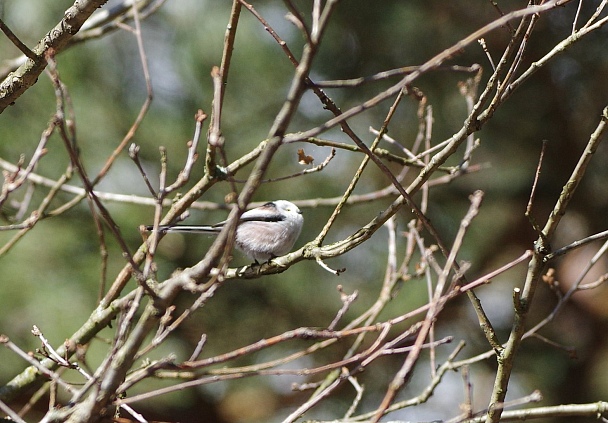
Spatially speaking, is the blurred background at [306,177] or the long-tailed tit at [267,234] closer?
the long-tailed tit at [267,234]

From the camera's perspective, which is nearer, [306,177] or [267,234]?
[267,234]

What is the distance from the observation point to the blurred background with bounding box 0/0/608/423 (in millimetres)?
4781

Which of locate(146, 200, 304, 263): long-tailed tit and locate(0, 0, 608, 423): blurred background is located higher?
locate(0, 0, 608, 423): blurred background

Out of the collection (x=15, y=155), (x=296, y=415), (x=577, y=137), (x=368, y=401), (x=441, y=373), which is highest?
(x=577, y=137)

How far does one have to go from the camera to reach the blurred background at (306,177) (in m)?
4.78

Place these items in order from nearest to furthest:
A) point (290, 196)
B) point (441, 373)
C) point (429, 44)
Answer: point (441, 373) → point (290, 196) → point (429, 44)

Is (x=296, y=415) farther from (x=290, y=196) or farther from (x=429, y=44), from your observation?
(x=429, y=44)

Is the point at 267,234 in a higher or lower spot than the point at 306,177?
lower

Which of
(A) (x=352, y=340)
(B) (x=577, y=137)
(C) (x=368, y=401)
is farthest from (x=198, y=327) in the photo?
(B) (x=577, y=137)

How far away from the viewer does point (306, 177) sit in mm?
5262

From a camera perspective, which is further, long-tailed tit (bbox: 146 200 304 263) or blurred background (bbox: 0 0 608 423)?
blurred background (bbox: 0 0 608 423)

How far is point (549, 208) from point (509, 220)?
0.34 meters

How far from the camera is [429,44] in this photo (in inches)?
213

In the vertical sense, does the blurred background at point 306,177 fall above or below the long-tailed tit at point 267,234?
above
